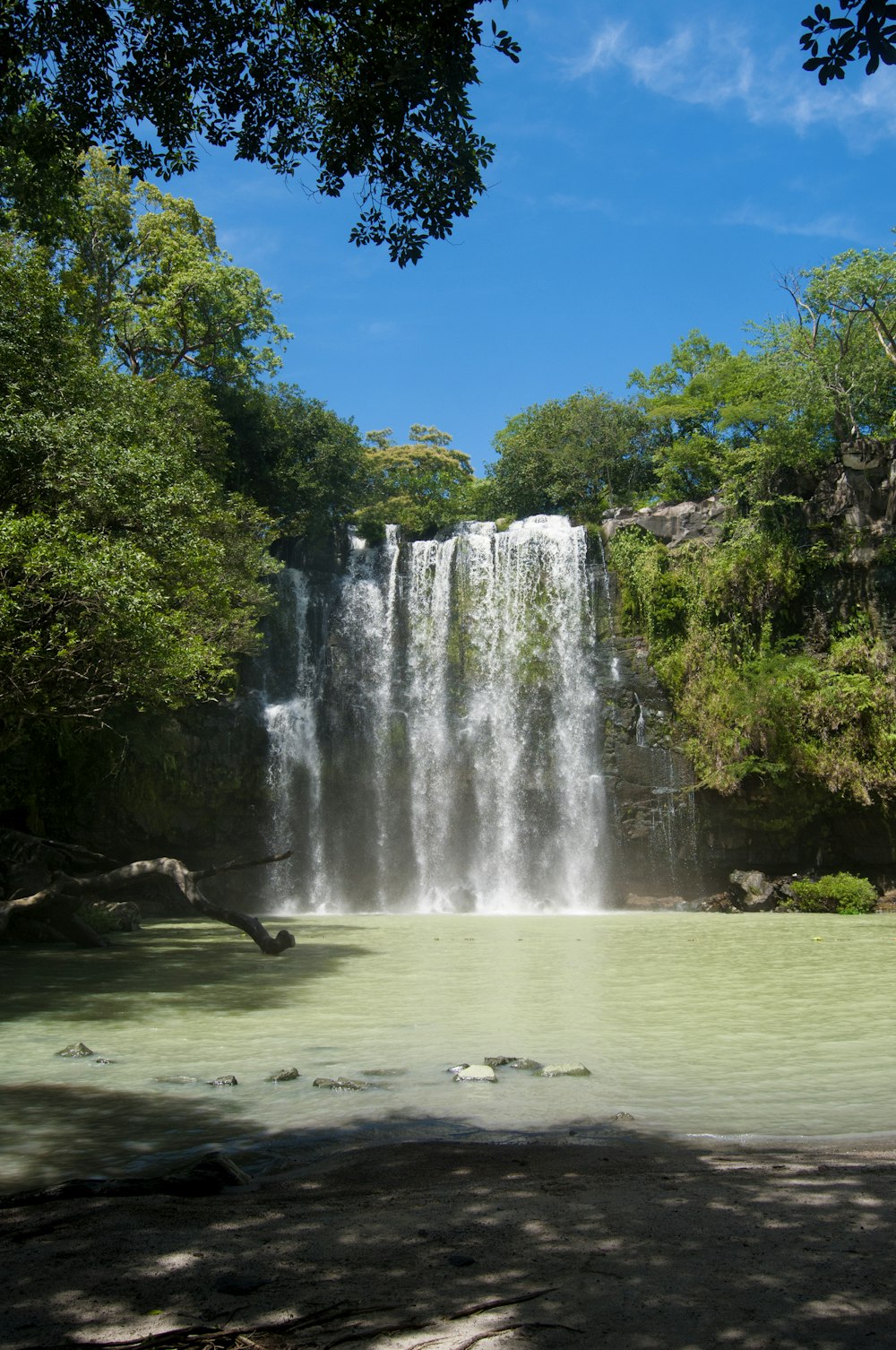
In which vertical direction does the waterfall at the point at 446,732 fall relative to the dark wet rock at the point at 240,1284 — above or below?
above

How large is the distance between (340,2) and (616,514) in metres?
24.2

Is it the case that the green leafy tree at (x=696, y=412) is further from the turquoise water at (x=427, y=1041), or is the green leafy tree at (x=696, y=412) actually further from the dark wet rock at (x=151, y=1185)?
the dark wet rock at (x=151, y=1185)

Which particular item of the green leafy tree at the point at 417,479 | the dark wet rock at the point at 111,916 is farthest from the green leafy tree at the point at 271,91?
the green leafy tree at the point at 417,479

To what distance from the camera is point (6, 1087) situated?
6.21 metres

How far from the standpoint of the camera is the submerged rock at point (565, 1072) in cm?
640

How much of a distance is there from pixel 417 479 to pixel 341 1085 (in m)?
44.0

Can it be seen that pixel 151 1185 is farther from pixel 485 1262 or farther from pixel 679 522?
pixel 679 522

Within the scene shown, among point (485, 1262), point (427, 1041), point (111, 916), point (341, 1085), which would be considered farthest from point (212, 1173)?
point (111, 916)

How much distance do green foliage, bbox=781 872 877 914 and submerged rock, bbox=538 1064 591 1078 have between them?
16.3 m

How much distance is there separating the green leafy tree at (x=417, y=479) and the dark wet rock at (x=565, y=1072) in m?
31.6

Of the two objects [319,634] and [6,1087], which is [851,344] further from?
[6,1087]

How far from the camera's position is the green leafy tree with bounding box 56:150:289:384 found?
27.3 meters

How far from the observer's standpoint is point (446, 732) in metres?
27.1

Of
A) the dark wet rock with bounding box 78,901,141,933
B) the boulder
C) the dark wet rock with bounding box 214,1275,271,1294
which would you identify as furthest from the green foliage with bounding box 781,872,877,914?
the dark wet rock with bounding box 214,1275,271,1294
